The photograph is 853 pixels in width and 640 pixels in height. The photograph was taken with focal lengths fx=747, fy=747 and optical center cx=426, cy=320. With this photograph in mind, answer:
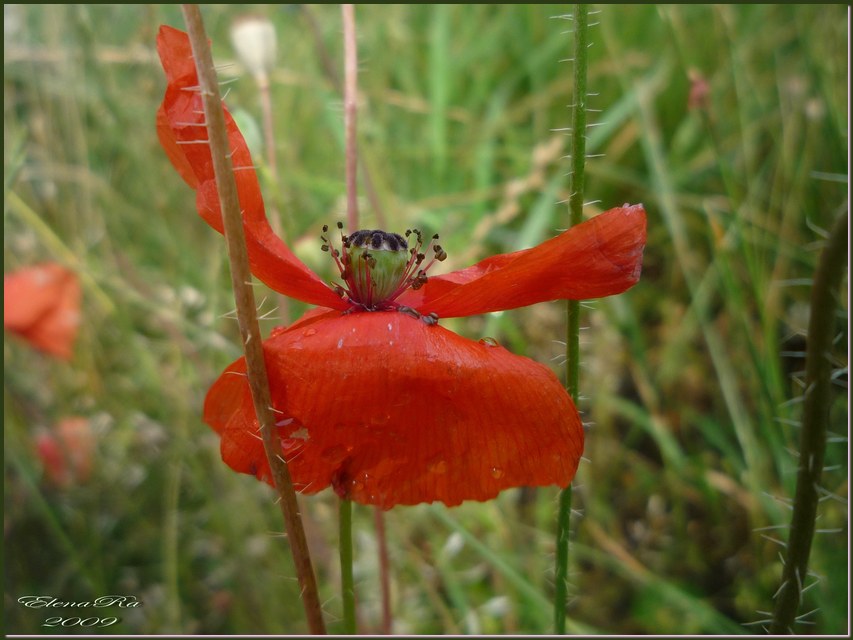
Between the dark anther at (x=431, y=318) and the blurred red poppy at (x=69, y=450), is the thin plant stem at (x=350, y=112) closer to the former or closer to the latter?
the dark anther at (x=431, y=318)

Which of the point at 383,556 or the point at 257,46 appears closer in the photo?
the point at 383,556

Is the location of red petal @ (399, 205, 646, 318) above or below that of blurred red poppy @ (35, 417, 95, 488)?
above

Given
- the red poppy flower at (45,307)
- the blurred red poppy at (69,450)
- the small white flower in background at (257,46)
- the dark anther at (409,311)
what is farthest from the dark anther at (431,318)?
the red poppy flower at (45,307)

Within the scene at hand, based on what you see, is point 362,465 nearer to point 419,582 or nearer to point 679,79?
point 419,582

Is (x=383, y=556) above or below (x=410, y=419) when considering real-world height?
below

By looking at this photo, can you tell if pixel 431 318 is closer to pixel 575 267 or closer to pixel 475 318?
pixel 575 267

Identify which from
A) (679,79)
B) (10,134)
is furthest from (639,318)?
(10,134)

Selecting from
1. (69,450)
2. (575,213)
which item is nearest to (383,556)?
(575,213)

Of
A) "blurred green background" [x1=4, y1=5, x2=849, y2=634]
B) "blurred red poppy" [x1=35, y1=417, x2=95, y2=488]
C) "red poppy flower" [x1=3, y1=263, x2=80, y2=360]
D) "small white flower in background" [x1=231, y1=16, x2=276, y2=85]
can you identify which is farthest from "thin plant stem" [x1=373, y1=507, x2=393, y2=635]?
"red poppy flower" [x1=3, y1=263, x2=80, y2=360]

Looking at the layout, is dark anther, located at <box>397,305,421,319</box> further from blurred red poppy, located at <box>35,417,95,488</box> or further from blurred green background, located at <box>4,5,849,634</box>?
blurred red poppy, located at <box>35,417,95,488</box>
